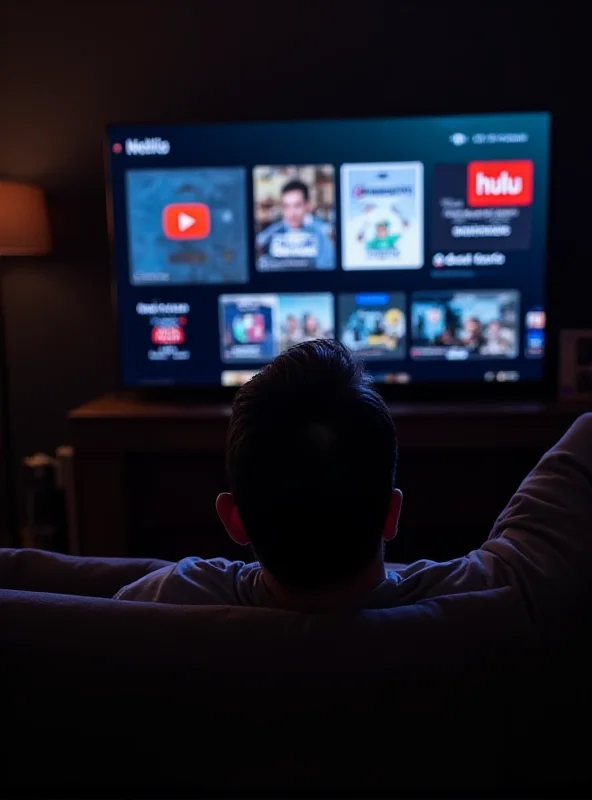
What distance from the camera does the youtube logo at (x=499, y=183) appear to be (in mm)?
2756

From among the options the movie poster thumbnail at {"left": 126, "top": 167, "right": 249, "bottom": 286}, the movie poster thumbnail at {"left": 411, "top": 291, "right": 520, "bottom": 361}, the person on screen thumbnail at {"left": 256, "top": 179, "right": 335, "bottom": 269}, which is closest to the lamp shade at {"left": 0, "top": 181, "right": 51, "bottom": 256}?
the movie poster thumbnail at {"left": 126, "top": 167, "right": 249, "bottom": 286}

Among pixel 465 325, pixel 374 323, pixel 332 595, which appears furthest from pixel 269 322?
pixel 332 595

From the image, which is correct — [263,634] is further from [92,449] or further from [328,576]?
[92,449]

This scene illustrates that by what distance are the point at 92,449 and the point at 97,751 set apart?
218 centimetres

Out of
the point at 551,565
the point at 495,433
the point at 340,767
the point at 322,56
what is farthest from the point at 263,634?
the point at 322,56

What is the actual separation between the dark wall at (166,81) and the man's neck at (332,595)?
8.21 feet

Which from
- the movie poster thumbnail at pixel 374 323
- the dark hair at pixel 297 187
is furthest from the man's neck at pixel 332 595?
the dark hair at pixel 297 187

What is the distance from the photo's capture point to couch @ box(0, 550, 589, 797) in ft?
2.05

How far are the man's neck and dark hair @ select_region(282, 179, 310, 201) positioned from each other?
2197mm

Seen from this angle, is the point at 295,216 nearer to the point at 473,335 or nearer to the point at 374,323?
the point at 374,323

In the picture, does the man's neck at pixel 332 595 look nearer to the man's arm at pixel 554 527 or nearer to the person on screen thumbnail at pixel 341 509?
the person on screen thumbnail at pixel 341 509

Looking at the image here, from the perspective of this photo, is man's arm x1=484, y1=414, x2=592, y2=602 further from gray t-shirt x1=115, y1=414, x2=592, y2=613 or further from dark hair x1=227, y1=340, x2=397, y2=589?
dark hair x1=227, y1=340, x2=397, y2=589

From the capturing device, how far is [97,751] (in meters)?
0.65

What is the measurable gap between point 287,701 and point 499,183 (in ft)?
8.11
